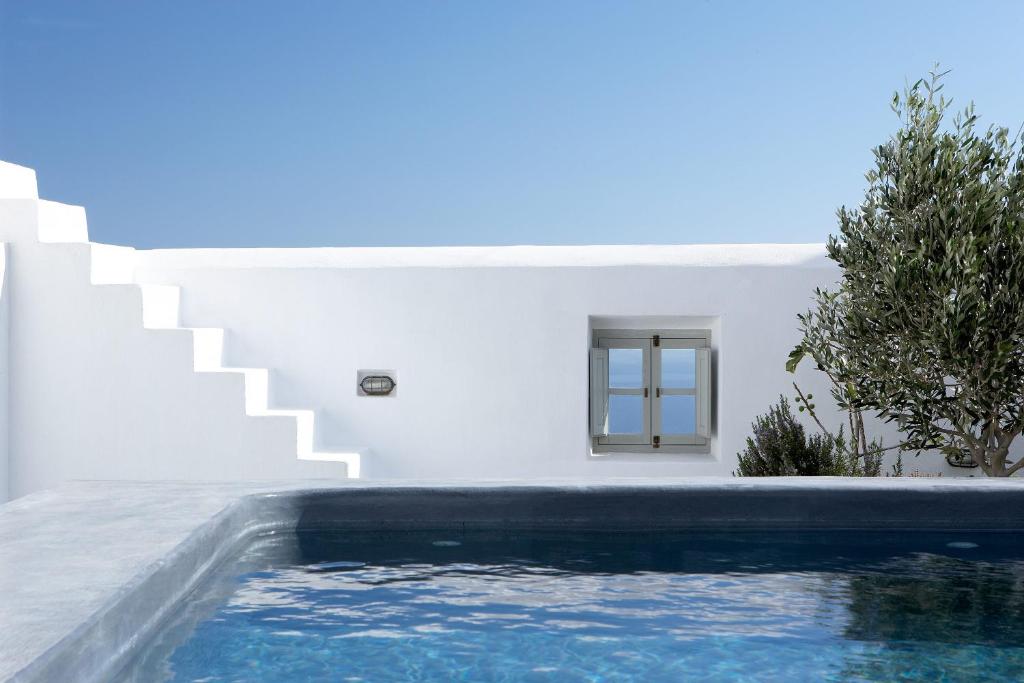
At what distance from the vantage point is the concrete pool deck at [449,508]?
133 inches

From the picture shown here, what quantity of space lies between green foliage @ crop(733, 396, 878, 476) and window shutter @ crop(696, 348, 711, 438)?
0.73 m

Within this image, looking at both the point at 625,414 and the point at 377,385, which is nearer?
the point at 377,385

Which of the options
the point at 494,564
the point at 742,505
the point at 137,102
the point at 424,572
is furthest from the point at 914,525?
the point at 137,102

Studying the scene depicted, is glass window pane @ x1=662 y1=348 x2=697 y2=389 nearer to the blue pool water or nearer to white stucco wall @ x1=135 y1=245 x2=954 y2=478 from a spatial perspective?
white stucco wall @ x1=135 y1=245 x2=954 y2=478

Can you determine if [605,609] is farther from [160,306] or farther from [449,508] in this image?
[160,306]

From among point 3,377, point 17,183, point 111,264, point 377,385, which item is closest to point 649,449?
point 377,385

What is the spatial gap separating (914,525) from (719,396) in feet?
12.3

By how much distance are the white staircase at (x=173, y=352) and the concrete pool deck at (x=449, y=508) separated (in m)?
3.22

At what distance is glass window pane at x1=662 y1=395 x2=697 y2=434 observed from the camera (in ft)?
28.7

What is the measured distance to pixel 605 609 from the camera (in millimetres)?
3363

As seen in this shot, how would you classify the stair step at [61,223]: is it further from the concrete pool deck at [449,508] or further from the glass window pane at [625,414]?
the glass window pane at [625,414]

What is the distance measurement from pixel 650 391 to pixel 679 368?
0.34m

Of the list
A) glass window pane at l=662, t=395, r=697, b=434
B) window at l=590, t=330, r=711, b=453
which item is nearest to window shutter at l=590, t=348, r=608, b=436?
window at l=590, t=330, r=711, b=453

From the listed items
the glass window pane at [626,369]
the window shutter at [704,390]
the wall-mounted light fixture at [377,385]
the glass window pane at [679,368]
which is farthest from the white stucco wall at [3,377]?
the window shutter at [704,390]
